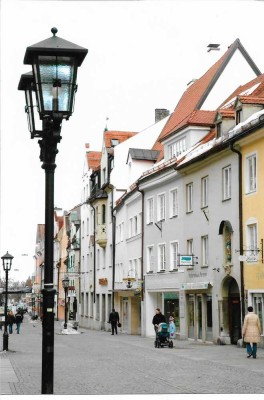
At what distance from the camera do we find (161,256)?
40938 mm

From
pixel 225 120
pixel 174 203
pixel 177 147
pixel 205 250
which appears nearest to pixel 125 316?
pixel 174 203

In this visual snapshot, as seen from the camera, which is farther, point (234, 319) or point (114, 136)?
point (114, 136)

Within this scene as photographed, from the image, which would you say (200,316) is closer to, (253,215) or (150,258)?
(253,215)

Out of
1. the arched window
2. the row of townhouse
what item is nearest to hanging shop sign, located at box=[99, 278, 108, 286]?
the row of townhouse

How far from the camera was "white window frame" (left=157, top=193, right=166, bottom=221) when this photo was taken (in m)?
40.2

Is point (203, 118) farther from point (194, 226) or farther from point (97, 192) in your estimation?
point (97, 192)

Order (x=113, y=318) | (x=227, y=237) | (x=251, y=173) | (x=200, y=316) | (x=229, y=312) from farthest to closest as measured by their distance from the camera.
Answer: (x=113, y=318), (x=200, y=316), (x=229, y=312), (x=227, y=237), (x=251, y=173)

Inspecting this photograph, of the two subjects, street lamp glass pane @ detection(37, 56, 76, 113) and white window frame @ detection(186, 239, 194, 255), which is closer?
street lamp glass pane @ detection(37, 56, 76, 113)

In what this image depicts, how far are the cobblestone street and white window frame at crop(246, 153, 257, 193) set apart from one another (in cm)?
642

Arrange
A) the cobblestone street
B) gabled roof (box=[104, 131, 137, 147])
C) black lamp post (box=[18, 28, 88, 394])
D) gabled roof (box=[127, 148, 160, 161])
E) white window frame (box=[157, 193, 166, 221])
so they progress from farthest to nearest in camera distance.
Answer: gabled roof (box=[104, 131, 137, 147]), gabled roof (box=[127, 148, 160, 161]), white window frame (box=[157, 193, 166, 221]), the cobblestone street, black lamp post (box=[18, 28, 88, 394])

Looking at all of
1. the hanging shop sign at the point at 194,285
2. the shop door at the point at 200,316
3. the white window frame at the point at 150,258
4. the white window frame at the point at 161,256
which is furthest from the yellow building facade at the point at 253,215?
the white window frame at the point at 150,258

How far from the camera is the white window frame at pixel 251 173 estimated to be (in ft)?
97.1

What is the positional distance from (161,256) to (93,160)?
94.1ft

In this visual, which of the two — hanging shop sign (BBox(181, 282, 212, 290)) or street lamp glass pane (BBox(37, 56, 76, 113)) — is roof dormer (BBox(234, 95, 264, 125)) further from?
street lamp glass pane (BBox(37, 56, 76, 113))
